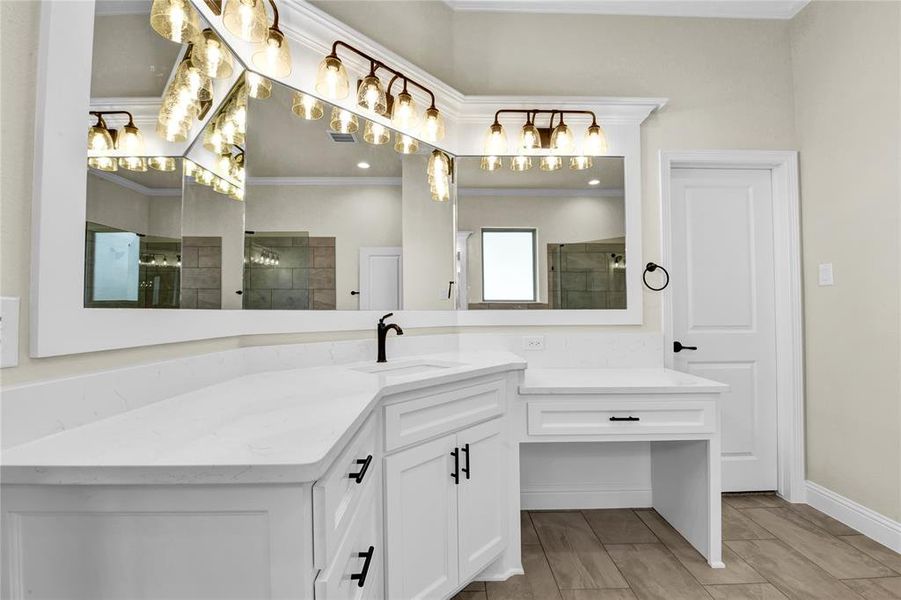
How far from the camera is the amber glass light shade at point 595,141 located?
8.27 feet

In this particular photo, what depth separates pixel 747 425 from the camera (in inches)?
109

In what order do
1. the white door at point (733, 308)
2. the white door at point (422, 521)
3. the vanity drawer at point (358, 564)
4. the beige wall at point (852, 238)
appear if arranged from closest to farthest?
the vanity drawer at point (358, 564)
the white door at point (422, 521)
the beige wall at point (852, 238)
the white door at point (733, 308)

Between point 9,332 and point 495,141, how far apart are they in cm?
219

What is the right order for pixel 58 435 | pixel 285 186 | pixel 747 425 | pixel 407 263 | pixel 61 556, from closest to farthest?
1. pixel 61 556
2. pixel 58 435
3. pixel 285 186
4. pixel 407 263
5. pixel 747 425

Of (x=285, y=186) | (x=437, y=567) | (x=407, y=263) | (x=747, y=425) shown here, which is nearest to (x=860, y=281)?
(x=747, y=425)

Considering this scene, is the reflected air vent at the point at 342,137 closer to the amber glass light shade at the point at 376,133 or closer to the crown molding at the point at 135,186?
the amber glass light shade at the point at 376,133

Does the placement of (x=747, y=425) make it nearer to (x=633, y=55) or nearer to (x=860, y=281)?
(x=860, y=281)

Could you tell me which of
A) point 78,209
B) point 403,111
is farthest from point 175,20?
point 403,111

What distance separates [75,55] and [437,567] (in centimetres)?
174

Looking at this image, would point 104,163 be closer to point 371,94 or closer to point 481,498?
point 371,94

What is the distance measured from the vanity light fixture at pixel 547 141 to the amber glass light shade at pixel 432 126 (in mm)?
331

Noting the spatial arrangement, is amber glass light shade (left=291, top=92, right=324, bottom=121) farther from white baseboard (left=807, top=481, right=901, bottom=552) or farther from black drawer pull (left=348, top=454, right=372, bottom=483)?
white baseboard (left=807, top=481, right=901, bottom=552)

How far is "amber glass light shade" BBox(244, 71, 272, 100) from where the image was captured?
169 cm

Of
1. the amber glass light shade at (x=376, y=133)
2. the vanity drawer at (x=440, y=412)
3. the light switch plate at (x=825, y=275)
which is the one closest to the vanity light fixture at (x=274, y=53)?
the amber glass light shade at (x=376, y=133)
